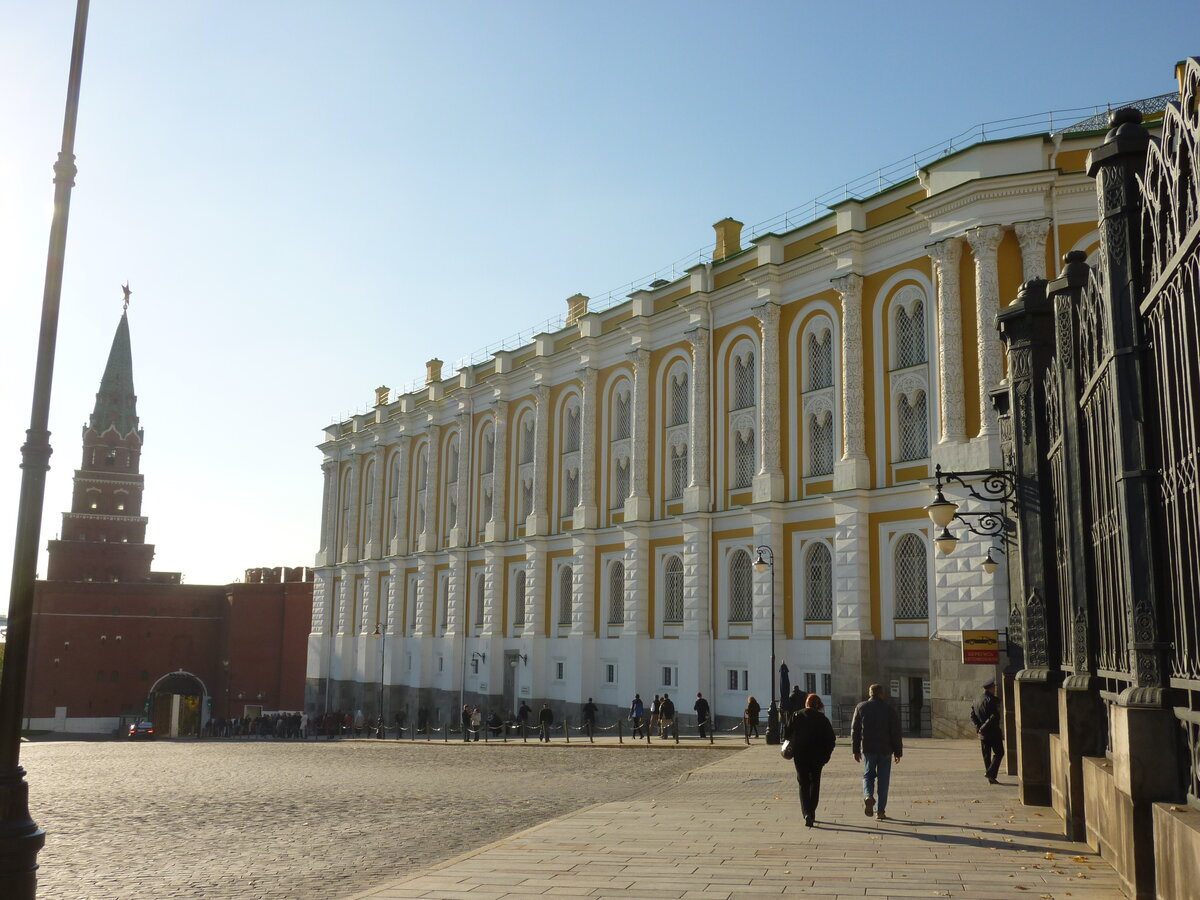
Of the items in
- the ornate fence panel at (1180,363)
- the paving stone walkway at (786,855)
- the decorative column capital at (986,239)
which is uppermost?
the decorative column capital at (986,239)

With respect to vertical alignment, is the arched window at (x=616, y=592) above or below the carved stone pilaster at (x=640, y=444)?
below

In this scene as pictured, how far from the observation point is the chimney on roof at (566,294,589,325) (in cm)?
5125

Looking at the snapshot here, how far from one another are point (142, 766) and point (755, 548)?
2024 centimetres

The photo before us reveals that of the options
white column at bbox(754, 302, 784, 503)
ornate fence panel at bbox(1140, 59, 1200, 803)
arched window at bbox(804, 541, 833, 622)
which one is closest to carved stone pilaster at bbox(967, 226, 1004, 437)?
arched window at bbox(804, 541, 833, 622)

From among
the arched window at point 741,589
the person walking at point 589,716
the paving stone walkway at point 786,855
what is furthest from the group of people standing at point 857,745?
the person walking at point 589,716

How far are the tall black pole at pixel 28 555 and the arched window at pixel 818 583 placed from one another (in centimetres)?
2966

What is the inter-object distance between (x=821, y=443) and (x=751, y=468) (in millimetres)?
3382

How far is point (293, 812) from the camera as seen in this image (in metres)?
16.7

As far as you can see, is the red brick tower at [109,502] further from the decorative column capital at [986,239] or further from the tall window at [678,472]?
the decorative column capital at [986,239]

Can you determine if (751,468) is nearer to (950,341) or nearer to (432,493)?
(950,341)

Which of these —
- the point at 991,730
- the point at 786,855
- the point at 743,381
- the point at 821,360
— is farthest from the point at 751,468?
the point at 786,855

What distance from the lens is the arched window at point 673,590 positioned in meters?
41.0

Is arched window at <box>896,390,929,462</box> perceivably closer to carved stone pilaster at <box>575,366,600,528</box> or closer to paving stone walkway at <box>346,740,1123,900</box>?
carved stone pilaster at <box>575,366,600,528</box>

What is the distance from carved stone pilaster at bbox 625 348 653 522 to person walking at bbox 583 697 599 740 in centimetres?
736
